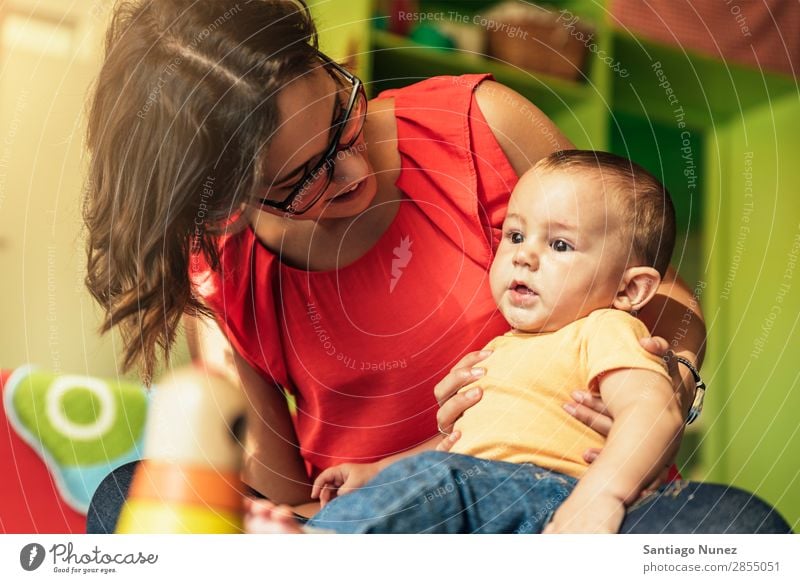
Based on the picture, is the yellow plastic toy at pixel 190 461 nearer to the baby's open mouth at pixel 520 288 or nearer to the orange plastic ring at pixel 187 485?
the orange plastic ring at pixel 187 485

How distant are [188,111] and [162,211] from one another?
0.07 metres

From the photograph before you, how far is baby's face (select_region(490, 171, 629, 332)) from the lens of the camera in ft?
1.94

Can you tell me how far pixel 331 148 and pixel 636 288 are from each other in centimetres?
23

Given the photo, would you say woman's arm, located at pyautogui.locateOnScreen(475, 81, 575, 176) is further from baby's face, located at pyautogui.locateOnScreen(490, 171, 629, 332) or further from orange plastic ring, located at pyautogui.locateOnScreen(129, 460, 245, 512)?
orange plastic ring, located at pyautogui.locateOnScreen(129, 460, 245, 512)

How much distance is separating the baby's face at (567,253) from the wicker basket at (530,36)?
0.62 ft

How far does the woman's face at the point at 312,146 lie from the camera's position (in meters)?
0.59

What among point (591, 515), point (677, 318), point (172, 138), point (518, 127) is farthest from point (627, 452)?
point (172, 138)

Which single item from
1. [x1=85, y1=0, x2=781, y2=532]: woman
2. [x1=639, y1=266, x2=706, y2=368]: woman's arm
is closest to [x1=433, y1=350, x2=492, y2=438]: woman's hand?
[x1=85, y1=0, x2=781, y2=532]: woman

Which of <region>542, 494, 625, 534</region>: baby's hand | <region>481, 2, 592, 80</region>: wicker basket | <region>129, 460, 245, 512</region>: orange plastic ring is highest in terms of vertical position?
<region>481, 2, 592, 80</region>: wicker basket

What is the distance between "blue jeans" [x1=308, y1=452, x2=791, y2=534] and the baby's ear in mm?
121

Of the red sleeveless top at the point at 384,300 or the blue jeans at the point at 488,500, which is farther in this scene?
the red sleeveless top at the point at 384,300

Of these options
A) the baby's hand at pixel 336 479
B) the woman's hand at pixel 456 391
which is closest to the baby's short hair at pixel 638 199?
the woman's hand at pixel 456 391

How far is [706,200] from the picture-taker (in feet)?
2.87
